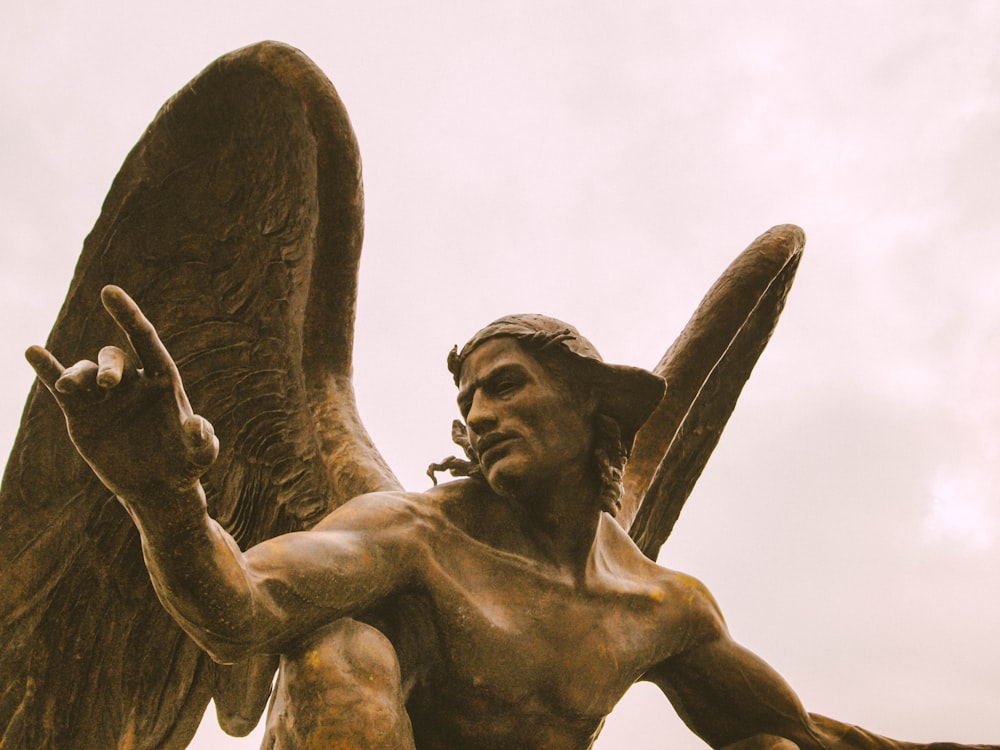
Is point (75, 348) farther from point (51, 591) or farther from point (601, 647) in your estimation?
point (601, 647)

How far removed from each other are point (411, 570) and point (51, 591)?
4.13 feet

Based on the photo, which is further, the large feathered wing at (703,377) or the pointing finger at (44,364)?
the large feathered wing at (703,377)

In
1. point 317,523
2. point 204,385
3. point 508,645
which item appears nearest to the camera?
point 508,645

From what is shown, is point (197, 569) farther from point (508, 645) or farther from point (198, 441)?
point (508, 645)

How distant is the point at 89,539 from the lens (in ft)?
11.5

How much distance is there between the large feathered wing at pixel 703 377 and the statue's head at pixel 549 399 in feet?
2.66

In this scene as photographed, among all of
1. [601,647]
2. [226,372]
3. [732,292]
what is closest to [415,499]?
[601,647]

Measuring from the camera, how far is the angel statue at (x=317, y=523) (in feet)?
8.54

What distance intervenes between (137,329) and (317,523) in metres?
1.45

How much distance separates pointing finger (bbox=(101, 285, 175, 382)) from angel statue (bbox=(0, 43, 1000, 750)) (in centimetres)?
31

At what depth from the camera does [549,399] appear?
3062 millimetres

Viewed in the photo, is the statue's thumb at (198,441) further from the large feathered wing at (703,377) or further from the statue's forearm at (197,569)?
the large feathered wing at (703,377)

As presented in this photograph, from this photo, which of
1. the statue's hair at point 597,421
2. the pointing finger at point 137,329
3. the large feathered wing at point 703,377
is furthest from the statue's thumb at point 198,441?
the large feathered wing at point 703,377

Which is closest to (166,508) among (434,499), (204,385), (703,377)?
(434,499)
